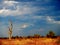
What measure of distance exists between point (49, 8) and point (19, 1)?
93cm

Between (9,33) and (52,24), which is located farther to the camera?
(52,24)

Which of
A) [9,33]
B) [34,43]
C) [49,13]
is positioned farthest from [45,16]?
[9,33]

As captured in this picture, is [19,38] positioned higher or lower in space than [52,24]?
lower

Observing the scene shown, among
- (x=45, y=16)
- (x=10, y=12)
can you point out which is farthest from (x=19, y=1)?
(x=45, y=16)

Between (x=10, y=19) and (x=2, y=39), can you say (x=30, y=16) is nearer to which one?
(x=10, y=19)

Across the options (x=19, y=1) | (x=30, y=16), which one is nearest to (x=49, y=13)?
(x=30, y=16)

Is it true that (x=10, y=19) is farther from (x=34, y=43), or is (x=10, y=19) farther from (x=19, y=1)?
(x=34, y=43)

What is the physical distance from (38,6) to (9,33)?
1181 millimetres

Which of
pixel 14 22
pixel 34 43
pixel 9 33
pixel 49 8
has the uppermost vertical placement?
pixel 49 8

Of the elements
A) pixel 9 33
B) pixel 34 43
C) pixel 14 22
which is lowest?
pixel 34 43

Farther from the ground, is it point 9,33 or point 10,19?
point 10,19

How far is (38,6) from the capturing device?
5035 millimetres

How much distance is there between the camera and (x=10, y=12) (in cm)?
499

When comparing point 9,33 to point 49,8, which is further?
point 49,8
